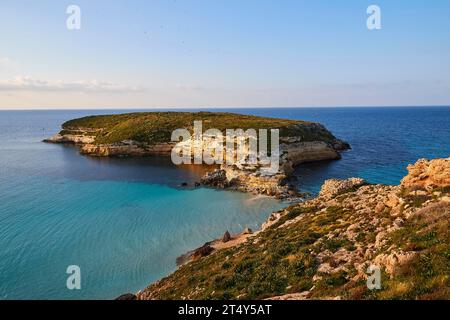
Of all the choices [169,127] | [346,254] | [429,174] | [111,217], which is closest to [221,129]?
[169,127]

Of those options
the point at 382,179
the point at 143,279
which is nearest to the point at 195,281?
the point at 143,279

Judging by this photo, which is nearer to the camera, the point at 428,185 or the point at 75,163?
the point at 428,185

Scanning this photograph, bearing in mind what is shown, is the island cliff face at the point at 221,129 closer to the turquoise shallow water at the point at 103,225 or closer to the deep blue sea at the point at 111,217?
the deep blue sea at the point at 111,217

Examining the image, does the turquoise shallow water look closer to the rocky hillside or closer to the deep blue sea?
the deep blue sea

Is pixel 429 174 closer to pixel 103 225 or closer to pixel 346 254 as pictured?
pixel 346 254

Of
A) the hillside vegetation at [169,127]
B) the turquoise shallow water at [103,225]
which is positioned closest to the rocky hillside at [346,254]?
the turquoise shallow water at [103,225]
